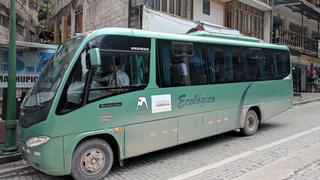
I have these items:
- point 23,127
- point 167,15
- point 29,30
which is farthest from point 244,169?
point 29,30

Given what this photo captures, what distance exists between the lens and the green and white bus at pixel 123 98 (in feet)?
16.8

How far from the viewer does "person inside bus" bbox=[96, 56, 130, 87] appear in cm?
566

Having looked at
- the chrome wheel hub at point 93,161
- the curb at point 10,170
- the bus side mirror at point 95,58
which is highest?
the bus side mirror at point 95,58

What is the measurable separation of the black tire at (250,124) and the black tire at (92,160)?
15.2 ft

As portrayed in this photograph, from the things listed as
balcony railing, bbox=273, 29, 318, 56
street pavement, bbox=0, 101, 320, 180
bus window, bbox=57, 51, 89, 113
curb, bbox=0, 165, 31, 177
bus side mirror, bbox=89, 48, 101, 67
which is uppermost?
balcony railing, bbox=273, 29, 318, 56

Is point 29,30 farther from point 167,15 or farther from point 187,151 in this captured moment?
point 187,151

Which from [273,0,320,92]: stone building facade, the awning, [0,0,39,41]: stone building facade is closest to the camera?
[0,0,39,41]: stone building facade

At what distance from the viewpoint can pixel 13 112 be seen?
23.0 ft

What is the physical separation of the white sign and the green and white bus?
20 millimetres

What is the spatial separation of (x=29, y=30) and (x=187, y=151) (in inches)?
1084

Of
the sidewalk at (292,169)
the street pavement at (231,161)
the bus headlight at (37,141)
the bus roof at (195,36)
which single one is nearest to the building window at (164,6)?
the bus roof at (195,36)

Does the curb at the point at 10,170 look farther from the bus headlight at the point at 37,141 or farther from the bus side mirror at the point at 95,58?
the bus side mirror at the point at 95,58

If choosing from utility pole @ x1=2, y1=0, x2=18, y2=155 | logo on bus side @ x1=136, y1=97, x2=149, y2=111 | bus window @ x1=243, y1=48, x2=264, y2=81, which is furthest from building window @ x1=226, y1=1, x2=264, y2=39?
utility pole @ x1=2, y1=0, x2=18, y2=155

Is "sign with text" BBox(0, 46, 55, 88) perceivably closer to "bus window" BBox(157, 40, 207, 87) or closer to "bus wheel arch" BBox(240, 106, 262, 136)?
"bus window" BBox(157, 40, 207, 87)
